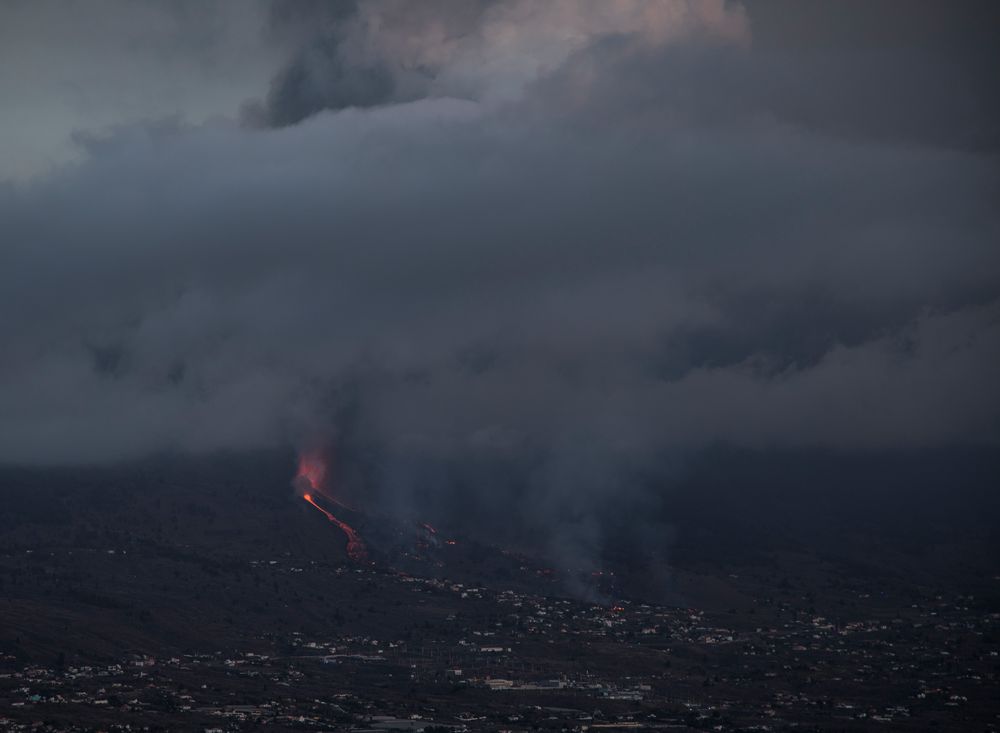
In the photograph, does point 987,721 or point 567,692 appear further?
point 567,692

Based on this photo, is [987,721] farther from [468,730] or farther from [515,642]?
[515,642]

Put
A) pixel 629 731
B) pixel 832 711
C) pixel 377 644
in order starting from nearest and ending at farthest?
1. pixel 629 731
2. pixel 832 711
3. pixel 377 644

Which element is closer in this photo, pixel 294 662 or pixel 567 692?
pixel 567 692

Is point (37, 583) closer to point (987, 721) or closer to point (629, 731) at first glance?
point (629, 731)

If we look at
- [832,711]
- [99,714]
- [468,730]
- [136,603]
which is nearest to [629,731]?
[468,730]

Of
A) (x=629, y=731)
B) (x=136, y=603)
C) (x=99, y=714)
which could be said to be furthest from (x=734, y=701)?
(x=136, y=603)

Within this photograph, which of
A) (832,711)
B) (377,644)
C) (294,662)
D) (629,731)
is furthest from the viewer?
(377,644)

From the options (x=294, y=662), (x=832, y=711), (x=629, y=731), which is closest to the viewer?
(x=629, y=731)

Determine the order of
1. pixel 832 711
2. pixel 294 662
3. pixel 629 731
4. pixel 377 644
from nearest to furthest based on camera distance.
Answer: pixel 629 731 → pixel 832 711 → pixel 294 662 → pixel 377 644
